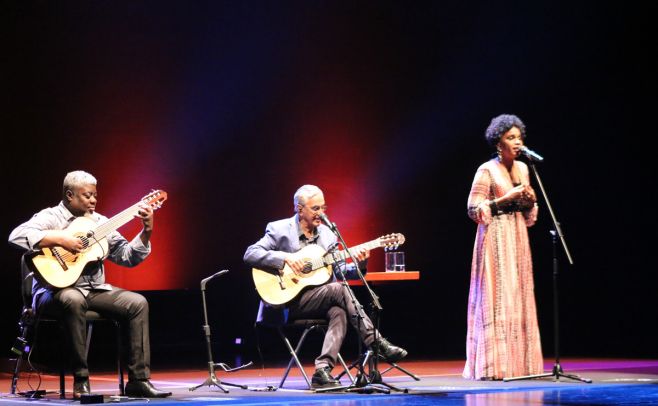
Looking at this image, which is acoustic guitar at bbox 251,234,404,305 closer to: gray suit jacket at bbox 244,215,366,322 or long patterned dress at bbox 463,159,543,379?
gray suit jacket at bbox 244,215,366,322

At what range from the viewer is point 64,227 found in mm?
5355

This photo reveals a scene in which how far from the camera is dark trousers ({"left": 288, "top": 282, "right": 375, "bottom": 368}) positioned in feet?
18.9

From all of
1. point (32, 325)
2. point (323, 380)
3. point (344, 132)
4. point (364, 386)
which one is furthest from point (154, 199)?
point (344, 132)

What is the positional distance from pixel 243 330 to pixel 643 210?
12.2 ft

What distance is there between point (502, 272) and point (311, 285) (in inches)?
46.7

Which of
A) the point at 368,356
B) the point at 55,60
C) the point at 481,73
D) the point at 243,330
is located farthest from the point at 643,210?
the point at 55,60

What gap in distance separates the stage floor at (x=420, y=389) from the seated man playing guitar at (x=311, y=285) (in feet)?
0.84

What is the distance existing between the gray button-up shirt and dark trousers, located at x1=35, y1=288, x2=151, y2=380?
68 millimetres

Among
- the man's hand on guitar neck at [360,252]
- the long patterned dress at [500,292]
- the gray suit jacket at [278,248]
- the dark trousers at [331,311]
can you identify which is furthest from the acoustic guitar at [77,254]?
the long patterned dress at [500,292]

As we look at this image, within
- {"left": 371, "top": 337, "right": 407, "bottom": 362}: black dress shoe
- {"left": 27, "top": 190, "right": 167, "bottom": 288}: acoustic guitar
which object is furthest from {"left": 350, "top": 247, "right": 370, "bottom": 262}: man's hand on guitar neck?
{"left": 27, "top": 190, "right": 167, "bottom": 288}: acoustic guitar

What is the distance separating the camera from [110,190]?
7.82 meters

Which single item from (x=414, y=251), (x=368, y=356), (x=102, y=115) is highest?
(x=102, y=115)

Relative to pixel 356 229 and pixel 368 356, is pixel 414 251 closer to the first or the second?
pixel 356 229

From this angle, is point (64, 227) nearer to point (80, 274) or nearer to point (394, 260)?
point (80, 274)
